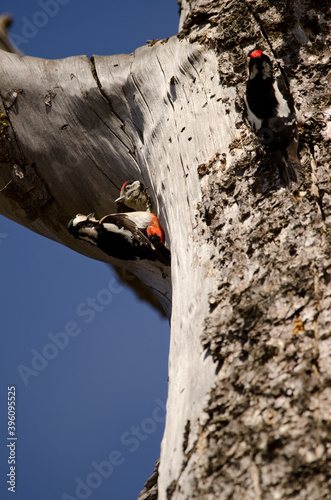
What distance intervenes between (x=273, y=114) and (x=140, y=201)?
131cm

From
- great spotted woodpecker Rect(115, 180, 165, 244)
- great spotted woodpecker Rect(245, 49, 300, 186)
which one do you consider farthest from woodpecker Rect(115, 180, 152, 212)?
great spotted woodpecker Rect(245, 49, 300, 186)

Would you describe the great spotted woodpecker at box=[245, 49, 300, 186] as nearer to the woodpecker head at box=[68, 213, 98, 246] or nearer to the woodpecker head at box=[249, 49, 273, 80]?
the woodpecker head at box=[249, 49, 273, 80]

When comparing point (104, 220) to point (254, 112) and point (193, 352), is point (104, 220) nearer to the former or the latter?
point (254, 112)

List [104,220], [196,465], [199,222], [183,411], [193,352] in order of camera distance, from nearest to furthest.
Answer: [196,465] < [183,411] < [193,352] < [199,222] < [104,220]

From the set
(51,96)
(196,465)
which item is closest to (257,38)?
(51,96)

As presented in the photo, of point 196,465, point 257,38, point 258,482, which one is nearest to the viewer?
point 258,482

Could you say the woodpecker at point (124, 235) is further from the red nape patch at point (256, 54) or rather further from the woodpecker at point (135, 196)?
the red nape patch at point (256, 54)

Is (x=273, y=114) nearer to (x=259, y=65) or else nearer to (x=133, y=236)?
(x=259, y=65)

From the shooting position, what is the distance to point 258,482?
3.33ft

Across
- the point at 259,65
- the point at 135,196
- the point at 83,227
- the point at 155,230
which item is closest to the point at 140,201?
the point at 135,196

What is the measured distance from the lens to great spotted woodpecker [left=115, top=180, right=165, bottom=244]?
2.77 meters

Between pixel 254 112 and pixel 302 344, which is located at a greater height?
pixel 254 112

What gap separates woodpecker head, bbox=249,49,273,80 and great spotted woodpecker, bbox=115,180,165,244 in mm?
1120

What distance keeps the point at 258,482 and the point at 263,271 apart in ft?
1.90
